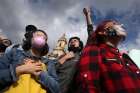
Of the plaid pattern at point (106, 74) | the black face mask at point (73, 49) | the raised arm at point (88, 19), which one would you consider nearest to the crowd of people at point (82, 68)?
the plaid pattern at point (106, 74)

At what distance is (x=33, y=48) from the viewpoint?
5.74 metres

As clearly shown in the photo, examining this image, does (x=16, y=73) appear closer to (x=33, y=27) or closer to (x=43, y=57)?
(x=43, y=57)

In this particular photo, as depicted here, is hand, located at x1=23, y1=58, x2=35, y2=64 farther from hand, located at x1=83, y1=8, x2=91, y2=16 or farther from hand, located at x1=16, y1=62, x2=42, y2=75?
hand, located at x1=83, y1=8, x2=91, y2=16

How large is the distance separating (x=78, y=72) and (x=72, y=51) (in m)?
2.49

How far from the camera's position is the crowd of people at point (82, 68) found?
16.7ft

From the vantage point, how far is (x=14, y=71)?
5.18 meters

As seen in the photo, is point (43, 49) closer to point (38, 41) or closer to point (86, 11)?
point (38, 41)

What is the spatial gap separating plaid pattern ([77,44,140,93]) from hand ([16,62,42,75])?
2.00 feet

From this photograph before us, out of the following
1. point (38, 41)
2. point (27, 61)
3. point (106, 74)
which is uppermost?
point (38, 41)

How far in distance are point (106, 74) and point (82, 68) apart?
365 millimetres

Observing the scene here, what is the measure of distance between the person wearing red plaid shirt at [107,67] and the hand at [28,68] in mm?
604

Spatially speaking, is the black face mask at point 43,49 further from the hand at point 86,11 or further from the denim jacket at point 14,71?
the hand at point 86,11

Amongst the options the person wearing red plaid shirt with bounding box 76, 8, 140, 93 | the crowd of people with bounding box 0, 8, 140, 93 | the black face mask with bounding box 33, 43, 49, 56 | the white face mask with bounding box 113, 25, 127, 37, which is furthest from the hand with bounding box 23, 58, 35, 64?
the white face mask with bounding box 113, 25, 127, 37

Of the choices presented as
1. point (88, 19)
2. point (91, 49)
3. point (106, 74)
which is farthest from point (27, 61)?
point (88, 19)
